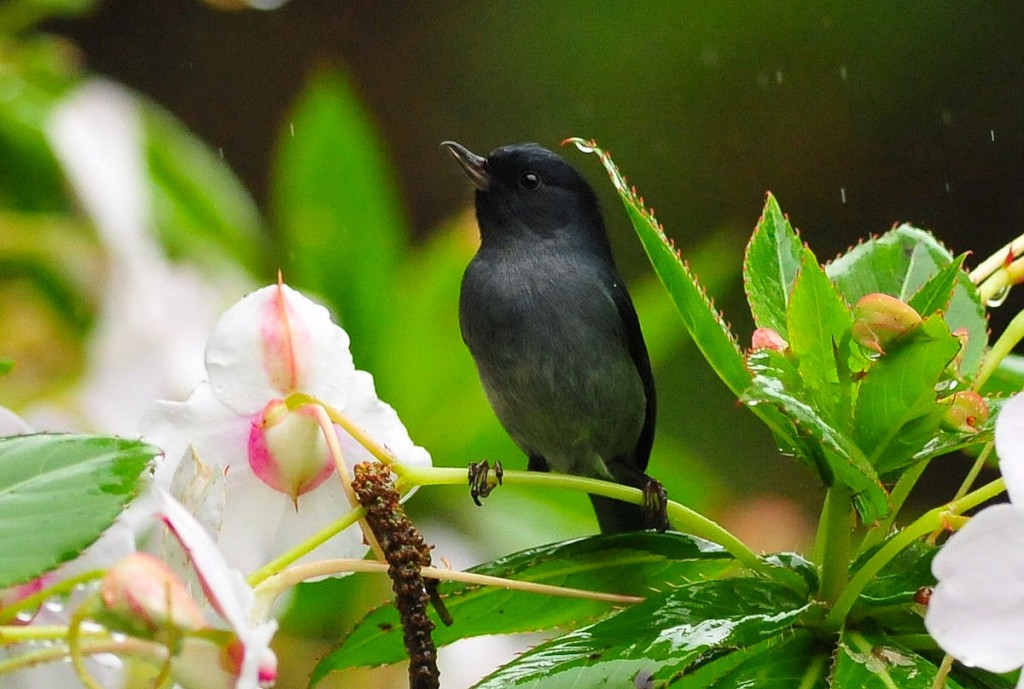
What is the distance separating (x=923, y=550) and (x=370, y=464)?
11.4 inches

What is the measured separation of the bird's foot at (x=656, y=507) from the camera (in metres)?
0.74

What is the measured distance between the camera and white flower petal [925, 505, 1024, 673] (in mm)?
521

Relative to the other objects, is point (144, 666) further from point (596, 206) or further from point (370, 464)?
point (596, 206)

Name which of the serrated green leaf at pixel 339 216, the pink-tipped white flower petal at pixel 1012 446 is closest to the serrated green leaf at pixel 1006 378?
the pink-tipped white flower petal at pixel 1012 446

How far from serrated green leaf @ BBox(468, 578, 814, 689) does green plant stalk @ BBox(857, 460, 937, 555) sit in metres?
0.05

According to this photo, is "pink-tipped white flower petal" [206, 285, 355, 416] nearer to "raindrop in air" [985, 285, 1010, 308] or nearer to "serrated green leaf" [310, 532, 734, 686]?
"serrated green leaf" [310, 532, 734, 686]

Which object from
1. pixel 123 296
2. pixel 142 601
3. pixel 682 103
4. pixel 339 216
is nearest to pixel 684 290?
pixel 142 601

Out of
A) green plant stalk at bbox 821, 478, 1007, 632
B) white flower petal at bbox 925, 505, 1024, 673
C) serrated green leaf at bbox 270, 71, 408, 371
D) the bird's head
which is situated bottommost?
white flower petal at bbox 925, 505, 1024, 673

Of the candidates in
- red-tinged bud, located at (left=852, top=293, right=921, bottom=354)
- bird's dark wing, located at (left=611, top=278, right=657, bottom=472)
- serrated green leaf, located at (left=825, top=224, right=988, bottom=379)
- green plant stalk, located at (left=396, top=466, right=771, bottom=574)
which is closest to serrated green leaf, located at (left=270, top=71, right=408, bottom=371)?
bird's dark wing, located at (left=611, top=278, right=657, bottom=472)

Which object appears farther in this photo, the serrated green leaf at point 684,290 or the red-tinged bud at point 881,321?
the serrated green leaf at point 684,290

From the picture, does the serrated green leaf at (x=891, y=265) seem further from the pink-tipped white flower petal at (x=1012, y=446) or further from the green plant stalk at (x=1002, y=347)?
the pink-tipped white flower petal at (x=1012, y=446)

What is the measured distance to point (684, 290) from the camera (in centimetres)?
76

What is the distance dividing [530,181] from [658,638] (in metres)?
0.70

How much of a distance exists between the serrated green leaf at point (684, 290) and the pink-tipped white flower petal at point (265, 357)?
0.57 feet
